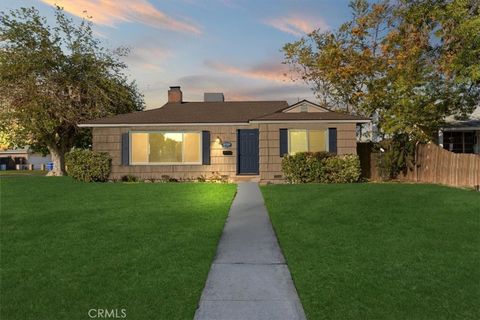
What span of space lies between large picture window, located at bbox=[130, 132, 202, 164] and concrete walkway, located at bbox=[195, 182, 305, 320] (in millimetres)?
11347

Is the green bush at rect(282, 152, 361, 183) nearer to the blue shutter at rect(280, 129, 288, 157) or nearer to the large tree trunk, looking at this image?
the blue shutter at rect(280, 129, 288, 157)

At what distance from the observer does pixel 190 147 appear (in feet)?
64.6

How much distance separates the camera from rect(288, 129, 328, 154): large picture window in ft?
62.1

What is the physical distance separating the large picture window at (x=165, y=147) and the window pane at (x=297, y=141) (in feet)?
13.9

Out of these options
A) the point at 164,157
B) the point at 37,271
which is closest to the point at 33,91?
the point at 164,157

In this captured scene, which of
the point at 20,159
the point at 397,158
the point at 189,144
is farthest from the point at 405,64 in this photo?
the point at 20,159

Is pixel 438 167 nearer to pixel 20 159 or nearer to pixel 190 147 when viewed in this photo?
pixel 190 147

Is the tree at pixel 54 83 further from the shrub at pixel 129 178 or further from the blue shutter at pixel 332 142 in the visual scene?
the blue shutter at pixel 332 142

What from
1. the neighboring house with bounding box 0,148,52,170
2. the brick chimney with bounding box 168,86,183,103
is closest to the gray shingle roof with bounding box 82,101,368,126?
the brick chimney with bounding box 168,86,183,103

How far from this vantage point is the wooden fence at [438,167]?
16.4 meters

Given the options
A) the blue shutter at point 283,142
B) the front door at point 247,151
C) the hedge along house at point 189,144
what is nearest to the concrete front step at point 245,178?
the hedge along house at point 189,144

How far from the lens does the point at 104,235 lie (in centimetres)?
779

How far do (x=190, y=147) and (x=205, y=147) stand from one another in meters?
0.74

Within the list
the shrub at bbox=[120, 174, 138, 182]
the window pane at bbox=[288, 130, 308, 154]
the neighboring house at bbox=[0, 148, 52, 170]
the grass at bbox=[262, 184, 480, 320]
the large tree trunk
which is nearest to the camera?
the grass at bbox=[262, 184, 480, 320]
